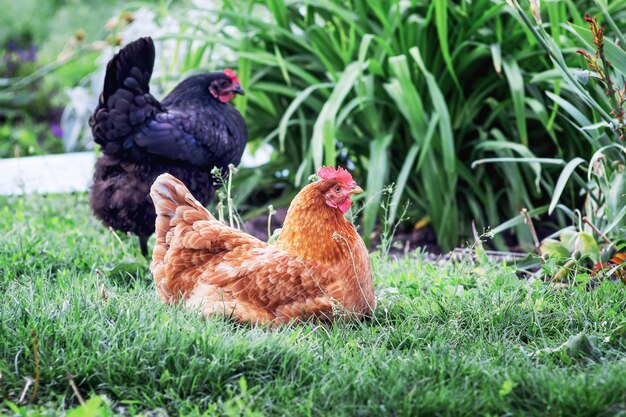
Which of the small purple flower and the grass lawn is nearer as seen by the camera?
the grass lawn

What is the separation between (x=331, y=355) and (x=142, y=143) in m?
1.57

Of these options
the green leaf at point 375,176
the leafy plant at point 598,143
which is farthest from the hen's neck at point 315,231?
the green leaf at point 375,176

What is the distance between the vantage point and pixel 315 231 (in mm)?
2797

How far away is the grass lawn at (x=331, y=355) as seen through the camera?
2094mm

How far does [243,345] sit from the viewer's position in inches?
92.0

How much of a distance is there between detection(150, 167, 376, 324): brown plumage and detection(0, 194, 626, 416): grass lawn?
3.1 inches

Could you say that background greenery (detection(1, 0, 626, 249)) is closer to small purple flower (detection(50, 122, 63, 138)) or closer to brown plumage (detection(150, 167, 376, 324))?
brown plumage (detection(150, 167, 376, 324))

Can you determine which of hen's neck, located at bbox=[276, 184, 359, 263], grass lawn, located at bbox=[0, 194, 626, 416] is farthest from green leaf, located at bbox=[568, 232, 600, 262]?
hen's neck, located at bbox=[276, 184, 359, 263]

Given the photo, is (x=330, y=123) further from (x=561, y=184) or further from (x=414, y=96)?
(x=561, y=184)

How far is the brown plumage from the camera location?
8.89 ft

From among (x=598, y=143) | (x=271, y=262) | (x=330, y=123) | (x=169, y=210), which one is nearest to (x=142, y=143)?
(x=169, y=210)

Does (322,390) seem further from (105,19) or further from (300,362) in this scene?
(105,19)

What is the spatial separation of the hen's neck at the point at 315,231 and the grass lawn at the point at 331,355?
263 mm

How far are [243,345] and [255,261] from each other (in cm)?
46
